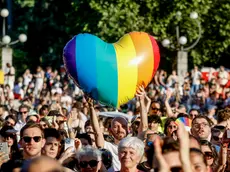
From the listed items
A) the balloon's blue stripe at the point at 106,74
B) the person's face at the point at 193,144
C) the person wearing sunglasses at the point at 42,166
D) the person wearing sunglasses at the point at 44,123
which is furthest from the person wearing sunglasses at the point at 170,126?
the person wearing sunglasses at the point at 42,166

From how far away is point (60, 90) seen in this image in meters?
28.8

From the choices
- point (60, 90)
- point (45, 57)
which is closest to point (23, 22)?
point (45, 57)

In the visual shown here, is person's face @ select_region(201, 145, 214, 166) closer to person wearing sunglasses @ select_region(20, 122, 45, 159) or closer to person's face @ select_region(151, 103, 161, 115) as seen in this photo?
person wearing sunglasses @ select_region(20, 122, 45, 159)

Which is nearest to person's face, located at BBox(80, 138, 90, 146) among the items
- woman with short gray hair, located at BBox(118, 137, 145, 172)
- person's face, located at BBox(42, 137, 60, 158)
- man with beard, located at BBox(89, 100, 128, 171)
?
man with beard, located at BBox(89, 100, 128, 171)

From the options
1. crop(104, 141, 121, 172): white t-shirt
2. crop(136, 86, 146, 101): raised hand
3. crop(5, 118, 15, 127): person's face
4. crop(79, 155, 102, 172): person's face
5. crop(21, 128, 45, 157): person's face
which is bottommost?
crop(5, 118, 15, 127): person's face

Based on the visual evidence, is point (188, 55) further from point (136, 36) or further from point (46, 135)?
point (46, 135)

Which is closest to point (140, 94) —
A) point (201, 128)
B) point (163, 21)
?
point (201, 128)

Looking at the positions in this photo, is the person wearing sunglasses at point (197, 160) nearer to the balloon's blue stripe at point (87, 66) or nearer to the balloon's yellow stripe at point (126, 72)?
the balloon's blue stripe at point (87, 66)

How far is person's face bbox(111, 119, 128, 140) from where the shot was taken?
1088cm

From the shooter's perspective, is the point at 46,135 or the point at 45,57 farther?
the point at 45,57

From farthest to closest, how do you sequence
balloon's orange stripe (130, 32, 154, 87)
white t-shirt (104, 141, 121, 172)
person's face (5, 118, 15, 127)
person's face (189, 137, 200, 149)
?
person's face (5, 118, 15, 127)
balloon's orange stripe (130, 32, 154, 87)
white t-shirt (104, 141, 121, 172)
person's face (189, 137, 200, 149)

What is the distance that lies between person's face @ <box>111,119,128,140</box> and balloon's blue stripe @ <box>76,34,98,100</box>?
375mm

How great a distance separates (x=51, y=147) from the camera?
29.1ft

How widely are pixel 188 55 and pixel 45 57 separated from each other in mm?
10171
